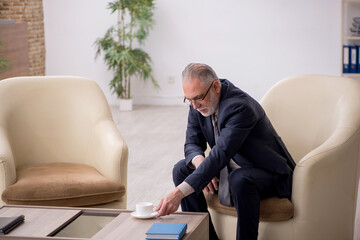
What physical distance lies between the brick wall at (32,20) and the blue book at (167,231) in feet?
20.8

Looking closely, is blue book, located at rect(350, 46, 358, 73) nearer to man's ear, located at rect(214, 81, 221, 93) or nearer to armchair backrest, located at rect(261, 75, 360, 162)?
armchair backrest, located at rect(261, 75, 360, 162)

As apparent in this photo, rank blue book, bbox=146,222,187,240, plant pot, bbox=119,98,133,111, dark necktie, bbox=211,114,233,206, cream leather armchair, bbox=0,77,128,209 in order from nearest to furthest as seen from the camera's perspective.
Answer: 1. blue book, bbox=146,222,187,240
2. dark necktie, bbox=211,114,233,206
3. cream leather armchair, bbox=0,77,128,209
4. plant pot, bbox=119,98,133,111

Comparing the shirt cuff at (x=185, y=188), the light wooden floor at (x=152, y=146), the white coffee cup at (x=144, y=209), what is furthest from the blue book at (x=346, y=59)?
the white coffee cup at (x=144, y=209)

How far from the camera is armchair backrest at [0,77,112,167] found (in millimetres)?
3672

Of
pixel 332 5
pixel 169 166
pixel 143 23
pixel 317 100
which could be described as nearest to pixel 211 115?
pixel 317 100

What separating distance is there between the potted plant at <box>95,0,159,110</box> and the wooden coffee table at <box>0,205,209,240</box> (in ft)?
17.0

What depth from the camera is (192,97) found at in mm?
2854

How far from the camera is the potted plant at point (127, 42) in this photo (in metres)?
7.80

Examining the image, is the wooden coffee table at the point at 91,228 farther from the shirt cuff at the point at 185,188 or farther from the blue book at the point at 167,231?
the shirt cuff at the point at 185,188

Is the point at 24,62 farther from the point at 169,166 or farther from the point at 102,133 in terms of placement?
the point at 102,133

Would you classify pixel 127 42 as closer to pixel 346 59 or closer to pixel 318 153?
pixel 346 59

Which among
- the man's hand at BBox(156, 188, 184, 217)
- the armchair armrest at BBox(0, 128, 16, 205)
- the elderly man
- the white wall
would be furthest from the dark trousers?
the white wall

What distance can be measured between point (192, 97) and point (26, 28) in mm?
5657

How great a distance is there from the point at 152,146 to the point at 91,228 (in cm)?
363
